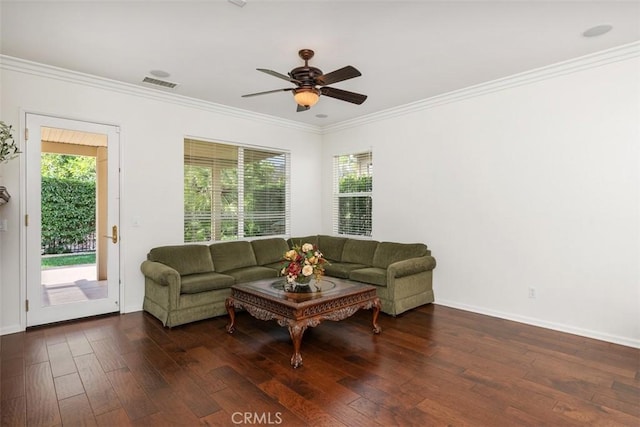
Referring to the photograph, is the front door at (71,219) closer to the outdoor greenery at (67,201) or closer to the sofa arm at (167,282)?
the outdoor greenery at (67,201)

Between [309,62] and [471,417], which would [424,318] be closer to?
[471,417]

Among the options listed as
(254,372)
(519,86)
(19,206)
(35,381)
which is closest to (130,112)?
(19,206)

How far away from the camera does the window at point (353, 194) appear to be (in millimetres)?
5992

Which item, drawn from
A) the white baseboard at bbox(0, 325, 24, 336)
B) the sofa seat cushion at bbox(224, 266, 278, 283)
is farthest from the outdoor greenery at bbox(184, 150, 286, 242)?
the white baseboard at bbox(0, 325, 24, 336)

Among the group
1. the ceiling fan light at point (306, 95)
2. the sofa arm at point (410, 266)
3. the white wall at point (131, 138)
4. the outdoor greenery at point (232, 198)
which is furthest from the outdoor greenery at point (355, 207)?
the ceiling fan light at point (306, 95)

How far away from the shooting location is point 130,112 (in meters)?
4.48

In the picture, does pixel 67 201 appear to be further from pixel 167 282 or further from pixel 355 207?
pixel 355 207

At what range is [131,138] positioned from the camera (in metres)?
4.49

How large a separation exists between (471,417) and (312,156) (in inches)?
201

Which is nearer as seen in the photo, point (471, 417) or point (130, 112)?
point (471, 417)

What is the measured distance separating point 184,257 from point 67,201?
1466 mm

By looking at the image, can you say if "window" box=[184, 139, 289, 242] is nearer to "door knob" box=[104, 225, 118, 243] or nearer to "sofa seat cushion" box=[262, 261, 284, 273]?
"sofa seat cushion" box=[262, 261, 284, 273]

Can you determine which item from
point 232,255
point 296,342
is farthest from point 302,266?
point 232,255
